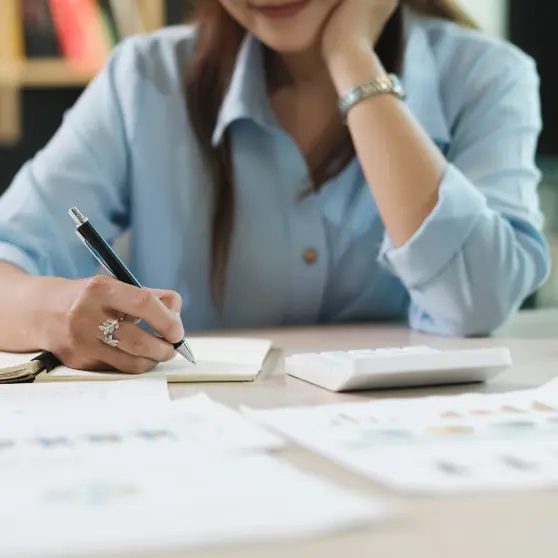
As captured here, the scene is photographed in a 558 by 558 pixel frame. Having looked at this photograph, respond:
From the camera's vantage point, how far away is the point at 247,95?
120 cm

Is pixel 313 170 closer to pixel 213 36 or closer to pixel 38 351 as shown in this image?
pixel 213 36

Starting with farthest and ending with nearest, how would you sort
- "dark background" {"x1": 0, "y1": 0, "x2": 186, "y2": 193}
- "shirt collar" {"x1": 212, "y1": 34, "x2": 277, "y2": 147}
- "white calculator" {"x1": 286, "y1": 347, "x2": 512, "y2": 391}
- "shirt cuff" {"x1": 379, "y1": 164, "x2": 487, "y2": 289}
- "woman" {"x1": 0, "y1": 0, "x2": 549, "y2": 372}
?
"dark background" {"x1": 0, "y1": 0, "x2": 186, "y2": 193} → "shirt collar" {"x1": 212, "y1": 34, "x2": 277, "y2": 147} → "woman" {"x1": 0, "y1": 0, "x2": 549, "y2": 372} → "shirt cuff" {"x1": 379, "y1": 164, "x2": 487, "y2": 289} → "white calculator" {"x1": 286, "y1": 347, "x2": 512, "y2": 391}

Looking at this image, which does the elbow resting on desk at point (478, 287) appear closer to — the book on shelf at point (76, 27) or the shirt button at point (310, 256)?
the shirt button at point (310, 256)

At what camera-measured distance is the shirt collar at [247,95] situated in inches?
46.8

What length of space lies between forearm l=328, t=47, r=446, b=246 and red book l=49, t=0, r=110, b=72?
147cm

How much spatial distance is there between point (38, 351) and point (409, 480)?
1.75 feet

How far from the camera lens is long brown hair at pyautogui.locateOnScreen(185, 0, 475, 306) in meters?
1.21

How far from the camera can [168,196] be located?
48.7 inches

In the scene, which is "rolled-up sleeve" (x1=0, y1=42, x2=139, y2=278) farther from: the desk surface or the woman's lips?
the desk surface

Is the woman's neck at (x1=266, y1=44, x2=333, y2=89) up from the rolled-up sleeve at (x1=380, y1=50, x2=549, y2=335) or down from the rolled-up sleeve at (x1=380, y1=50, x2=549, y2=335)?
up

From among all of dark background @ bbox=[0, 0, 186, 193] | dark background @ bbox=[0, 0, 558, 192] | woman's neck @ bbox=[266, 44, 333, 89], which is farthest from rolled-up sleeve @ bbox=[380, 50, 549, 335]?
dark background @ bbox=[0, 0, 186, 193]

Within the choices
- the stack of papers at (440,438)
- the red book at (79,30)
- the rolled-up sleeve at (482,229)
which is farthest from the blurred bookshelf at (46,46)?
the stack of papers at (440,438)

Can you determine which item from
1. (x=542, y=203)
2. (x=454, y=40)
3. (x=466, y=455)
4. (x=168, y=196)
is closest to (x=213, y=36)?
(x=168, y=196)

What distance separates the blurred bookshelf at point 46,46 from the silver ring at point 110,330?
1.73 m
